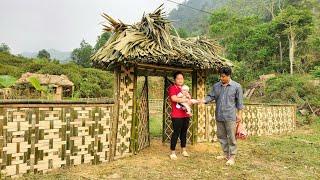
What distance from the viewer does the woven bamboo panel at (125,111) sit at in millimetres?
6430

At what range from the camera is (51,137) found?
532 centimetres

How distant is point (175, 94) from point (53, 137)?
2.34 metres

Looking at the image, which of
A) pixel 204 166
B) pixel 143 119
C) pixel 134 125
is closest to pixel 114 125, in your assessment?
pixel 134 125

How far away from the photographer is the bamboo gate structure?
4969mm

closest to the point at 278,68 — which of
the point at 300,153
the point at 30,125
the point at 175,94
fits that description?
the point at 300,153

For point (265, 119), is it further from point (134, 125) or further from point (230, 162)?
point (134, 125)

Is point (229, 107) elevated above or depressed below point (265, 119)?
above

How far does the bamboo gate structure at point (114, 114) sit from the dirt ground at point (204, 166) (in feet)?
0.79

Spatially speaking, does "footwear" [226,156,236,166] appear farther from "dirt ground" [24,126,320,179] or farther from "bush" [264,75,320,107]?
"bush" [264,75,320,107]

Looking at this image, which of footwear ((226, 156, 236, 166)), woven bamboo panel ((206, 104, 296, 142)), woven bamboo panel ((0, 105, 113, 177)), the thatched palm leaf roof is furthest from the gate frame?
woven bamboo panel ((206, 104, 296, 142))

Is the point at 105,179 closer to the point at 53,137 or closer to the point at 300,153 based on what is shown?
the point at 53,137

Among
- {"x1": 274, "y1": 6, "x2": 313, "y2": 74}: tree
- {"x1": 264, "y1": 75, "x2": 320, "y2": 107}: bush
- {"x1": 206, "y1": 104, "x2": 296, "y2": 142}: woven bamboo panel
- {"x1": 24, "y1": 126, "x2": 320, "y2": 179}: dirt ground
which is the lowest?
{"x1": 24, "y1": 126, "x2": 320, "y2": 179}: dirt ground

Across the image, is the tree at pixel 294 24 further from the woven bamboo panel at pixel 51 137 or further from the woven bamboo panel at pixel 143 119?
the woven bamboo panel at pixel 51 137

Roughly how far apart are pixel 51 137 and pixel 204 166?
2.62 meters
